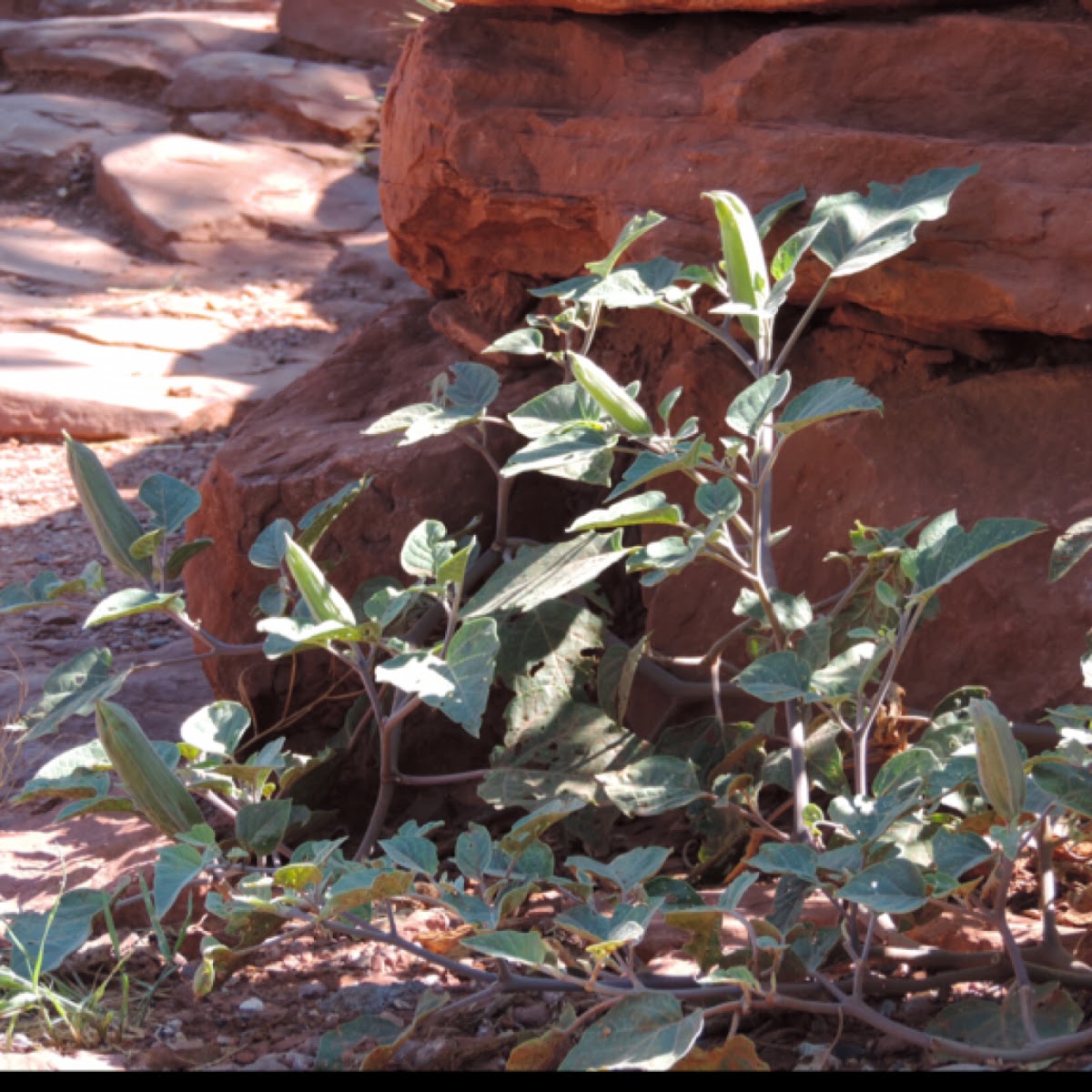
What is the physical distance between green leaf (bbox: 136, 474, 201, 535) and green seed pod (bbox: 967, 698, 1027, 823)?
4.11 ft

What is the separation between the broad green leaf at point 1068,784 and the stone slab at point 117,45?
343 inches

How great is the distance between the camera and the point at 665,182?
2.44 metres

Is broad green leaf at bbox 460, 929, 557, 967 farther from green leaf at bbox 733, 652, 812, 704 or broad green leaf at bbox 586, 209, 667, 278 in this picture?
broad green leaf at bbox 586, 209, 667, 278

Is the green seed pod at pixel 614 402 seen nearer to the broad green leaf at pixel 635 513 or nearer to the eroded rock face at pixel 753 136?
the broad green leaf at pixel 635 513

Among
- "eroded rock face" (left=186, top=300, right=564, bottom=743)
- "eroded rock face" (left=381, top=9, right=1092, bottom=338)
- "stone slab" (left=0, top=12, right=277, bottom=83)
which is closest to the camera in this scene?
"eroded rock face" (left=381, top=9, right=1092, bottom=338)

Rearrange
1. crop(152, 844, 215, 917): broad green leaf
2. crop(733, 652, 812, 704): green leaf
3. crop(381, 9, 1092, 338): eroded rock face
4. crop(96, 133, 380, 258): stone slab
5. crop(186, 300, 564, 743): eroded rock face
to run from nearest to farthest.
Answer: crop(152, 844, 215, 917): broad green leaf, crop(733, 652, 812, 704): green leaf, crop(381, 9, 1092, 338): eroded rock face, crop(186, 300, 564, 743): eroded rock face, crop(96, 133, 380, 258): stone slab

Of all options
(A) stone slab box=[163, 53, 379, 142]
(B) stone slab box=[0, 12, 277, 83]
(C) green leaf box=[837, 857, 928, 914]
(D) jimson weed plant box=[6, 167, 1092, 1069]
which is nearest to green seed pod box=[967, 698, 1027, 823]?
(D) jimson weed plant box=[6, 167, 1092, 1069]

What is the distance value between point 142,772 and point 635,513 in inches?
27.4

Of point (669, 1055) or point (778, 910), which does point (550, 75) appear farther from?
point (669, 1055)

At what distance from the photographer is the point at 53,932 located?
1.68 metres

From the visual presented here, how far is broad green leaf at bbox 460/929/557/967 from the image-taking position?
1.38m

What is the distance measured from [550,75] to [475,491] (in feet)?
2.69

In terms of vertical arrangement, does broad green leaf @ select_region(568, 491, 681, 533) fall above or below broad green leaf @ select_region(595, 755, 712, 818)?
above

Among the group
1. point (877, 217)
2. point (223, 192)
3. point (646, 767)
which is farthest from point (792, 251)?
point (223, 192)
